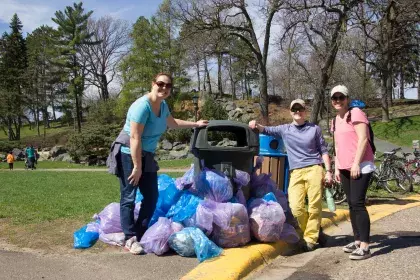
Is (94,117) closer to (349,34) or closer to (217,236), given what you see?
(349,34)

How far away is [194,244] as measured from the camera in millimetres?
4047

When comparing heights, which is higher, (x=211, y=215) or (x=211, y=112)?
(x=211, y=112)

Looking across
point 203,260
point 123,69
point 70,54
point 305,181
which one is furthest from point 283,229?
point 70,54

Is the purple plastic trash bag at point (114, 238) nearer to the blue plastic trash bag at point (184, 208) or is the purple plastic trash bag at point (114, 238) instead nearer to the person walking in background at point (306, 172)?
the blue plastic trash bag at point (184, 208)

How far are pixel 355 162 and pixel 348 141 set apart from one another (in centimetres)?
26

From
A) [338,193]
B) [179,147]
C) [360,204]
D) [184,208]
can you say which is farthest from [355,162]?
[179,147]

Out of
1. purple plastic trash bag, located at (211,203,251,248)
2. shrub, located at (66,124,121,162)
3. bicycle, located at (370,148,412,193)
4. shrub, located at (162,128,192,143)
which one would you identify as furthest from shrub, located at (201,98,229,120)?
purple plastic trash bag, located at (211,203,251,248)

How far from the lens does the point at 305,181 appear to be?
475 cm

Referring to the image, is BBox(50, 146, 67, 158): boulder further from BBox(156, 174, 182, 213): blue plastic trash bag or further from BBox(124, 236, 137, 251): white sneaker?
BBox(124, 236, 137, 251): white sneaker

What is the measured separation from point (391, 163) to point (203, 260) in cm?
724

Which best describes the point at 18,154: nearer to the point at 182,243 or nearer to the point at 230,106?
the point at 230,106

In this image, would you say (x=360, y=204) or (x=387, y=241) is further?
(x=387, y=241)

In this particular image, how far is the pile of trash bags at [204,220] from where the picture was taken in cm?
410

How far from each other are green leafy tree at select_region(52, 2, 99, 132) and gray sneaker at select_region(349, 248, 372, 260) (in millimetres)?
46127
